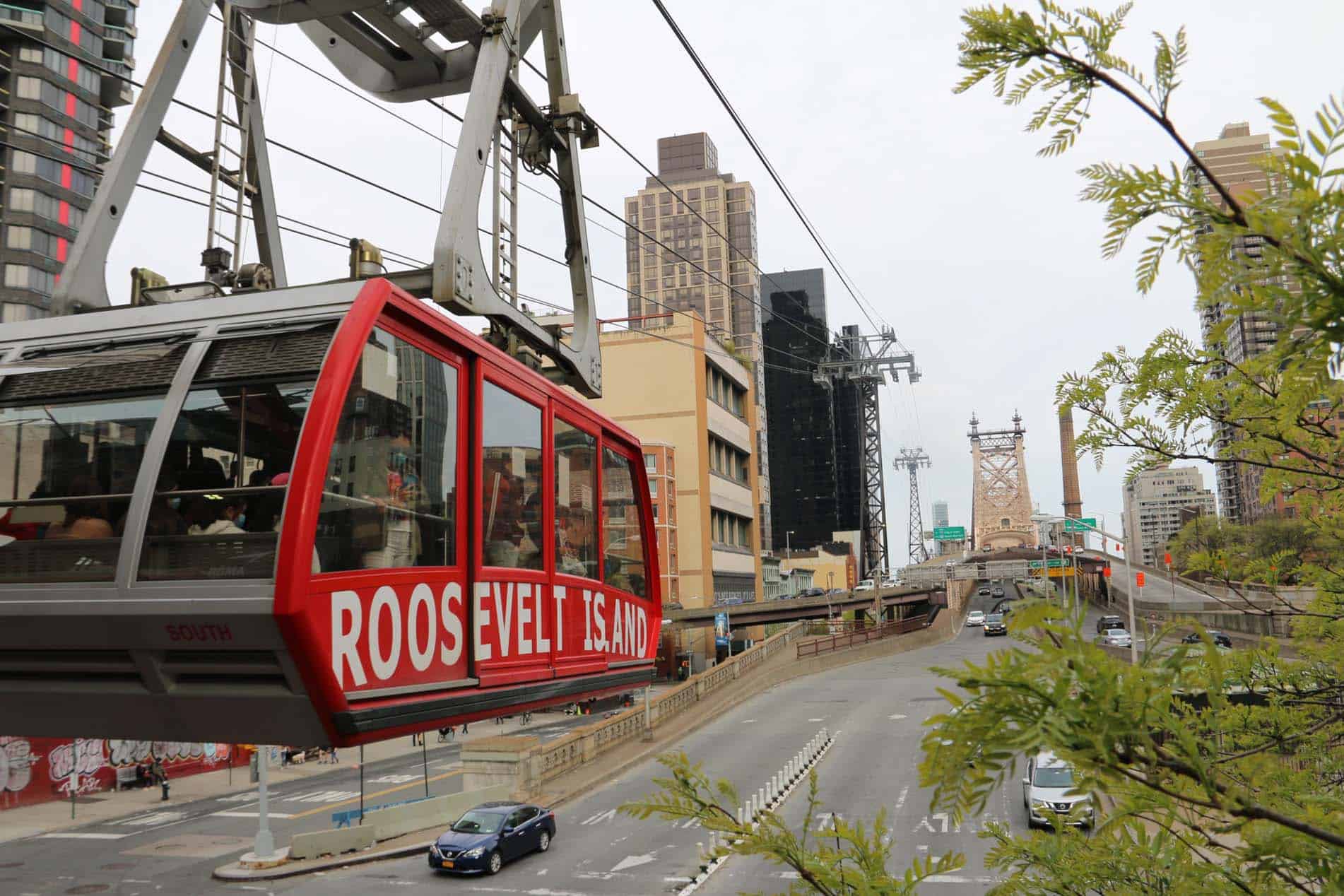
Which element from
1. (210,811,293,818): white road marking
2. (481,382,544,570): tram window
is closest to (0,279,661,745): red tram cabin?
(481,382,544,570): tram window

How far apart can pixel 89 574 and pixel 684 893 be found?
18.0 m

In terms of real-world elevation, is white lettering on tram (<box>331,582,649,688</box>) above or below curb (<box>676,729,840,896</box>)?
above

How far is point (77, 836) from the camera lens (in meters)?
26.4

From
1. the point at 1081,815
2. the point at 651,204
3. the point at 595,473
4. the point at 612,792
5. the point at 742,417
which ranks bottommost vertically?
the point at 612,792

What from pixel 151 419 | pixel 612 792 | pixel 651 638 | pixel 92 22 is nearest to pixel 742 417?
pixel 612 792

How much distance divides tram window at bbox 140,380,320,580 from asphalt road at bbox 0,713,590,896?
67.5 ft

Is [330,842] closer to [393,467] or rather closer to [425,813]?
[425,813]

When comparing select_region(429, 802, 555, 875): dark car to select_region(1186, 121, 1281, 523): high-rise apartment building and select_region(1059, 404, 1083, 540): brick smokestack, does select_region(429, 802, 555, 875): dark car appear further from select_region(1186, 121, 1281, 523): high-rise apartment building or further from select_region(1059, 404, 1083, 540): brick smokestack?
select_region(1059, 404, 1083, 540): brick smokestack

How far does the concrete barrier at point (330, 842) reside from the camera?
23938 millimetres

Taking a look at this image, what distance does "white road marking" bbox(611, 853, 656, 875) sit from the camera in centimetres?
2236

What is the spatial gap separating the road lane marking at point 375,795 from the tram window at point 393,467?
27991 millimetres

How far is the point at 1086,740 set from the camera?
224cm

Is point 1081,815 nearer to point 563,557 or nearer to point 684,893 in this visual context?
point 563,557

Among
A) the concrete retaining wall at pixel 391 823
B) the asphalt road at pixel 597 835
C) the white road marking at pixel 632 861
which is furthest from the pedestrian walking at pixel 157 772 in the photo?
the white road marking at pixel 632 861
